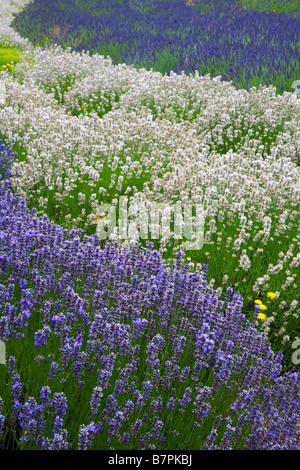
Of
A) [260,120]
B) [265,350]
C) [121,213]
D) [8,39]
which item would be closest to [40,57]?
[8,39]

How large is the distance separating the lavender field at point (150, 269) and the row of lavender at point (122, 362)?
11mm

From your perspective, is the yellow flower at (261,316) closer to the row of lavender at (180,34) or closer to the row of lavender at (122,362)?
the row of lavender at (122,362)

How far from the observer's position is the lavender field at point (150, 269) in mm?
2291

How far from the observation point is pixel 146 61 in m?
10.6

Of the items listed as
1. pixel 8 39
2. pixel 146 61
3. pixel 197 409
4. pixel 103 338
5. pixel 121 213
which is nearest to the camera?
pixel 197 409

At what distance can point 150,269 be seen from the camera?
3148 millimetres

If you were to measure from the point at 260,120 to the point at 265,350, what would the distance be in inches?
187

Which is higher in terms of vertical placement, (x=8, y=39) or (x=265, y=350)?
(x=8, y=39)

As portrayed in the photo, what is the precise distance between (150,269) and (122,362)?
81 cm

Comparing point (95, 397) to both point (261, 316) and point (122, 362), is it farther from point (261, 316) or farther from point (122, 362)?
point (261, 316)

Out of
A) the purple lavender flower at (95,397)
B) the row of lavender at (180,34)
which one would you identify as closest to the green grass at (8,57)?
the row of lavender at (180,34)

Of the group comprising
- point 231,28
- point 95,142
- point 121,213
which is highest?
point 231,28
